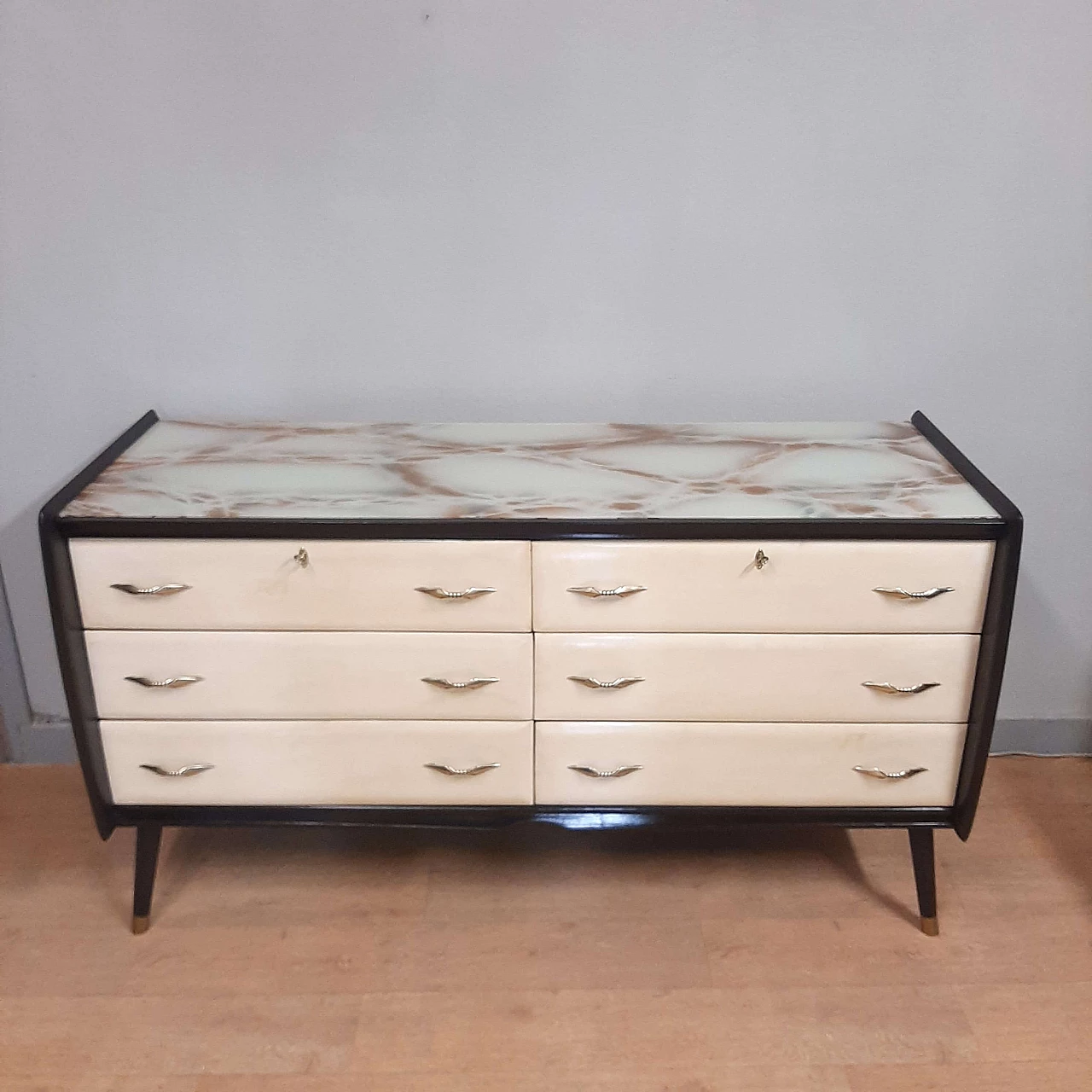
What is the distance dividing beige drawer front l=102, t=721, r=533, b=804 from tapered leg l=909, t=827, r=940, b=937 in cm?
63

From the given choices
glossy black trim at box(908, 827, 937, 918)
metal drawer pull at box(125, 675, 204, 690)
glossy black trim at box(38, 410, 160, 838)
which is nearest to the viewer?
glossy black trim at box(38, 410, 160, 838)

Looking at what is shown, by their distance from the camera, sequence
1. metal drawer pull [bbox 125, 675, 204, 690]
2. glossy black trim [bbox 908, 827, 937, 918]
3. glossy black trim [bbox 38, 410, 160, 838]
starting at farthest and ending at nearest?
glossy black trim [bbox 908, 827, 937, 918]
metal drawer pull [bbox 125, 675, 204, 690]
glossy black trim [bbox 38, 410, 160, 838]

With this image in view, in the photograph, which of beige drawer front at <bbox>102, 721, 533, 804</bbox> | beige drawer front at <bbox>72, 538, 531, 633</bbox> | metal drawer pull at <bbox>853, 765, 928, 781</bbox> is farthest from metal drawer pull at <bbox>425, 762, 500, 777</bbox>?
metal drawer pull at <bbox>853, 765, 928, 781</bbox>

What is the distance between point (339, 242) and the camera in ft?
5.57

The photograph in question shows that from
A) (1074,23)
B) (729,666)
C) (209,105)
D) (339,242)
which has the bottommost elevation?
(729,666)

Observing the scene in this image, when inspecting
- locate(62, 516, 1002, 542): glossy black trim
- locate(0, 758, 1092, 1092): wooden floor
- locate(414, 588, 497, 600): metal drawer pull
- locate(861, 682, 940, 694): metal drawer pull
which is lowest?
locate(0, 758, 1092, 1092): wooden floor

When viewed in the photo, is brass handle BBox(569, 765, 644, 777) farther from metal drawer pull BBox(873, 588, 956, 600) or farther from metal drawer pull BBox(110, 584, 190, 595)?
metal drawer pull BBox(110, 584, 190, 595)

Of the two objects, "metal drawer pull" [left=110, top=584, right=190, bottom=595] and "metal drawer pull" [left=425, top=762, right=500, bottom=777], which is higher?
"metal drawer pull" [left=110, top=584, right=190, bottom=595]

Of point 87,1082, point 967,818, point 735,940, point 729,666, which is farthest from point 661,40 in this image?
point 87,1082

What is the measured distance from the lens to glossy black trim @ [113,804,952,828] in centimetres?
154

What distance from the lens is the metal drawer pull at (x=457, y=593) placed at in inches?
54.8

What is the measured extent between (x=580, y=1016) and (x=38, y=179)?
1605 mm

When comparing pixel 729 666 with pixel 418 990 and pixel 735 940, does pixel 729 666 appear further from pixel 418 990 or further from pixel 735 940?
pixel 418 990

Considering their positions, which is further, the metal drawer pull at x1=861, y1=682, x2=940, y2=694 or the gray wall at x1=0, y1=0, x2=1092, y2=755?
the gray wall at x1=0, y1=0, x2=1092, y2=755
